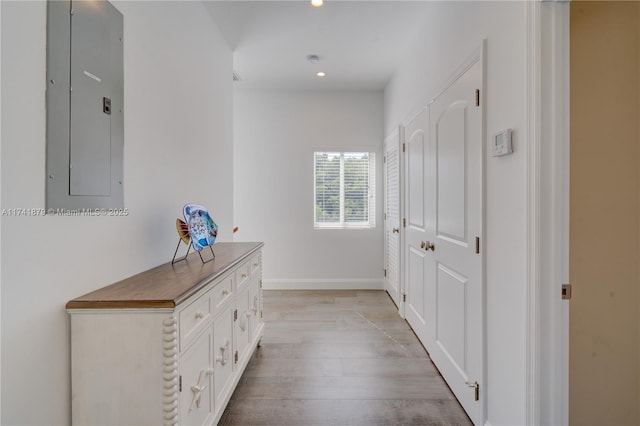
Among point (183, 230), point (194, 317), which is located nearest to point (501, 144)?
point (194, 317)

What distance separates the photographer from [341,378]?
2232 millimetres

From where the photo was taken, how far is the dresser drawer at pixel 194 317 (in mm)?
1272

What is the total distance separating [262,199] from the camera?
4453 mm

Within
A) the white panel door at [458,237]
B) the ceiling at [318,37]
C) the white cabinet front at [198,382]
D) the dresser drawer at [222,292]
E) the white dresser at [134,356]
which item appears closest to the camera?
the white dresser at [134,356]

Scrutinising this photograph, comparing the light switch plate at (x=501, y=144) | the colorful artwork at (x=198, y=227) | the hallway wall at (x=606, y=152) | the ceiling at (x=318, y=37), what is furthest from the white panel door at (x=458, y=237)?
the colorful artwork at (x=198, y=227)

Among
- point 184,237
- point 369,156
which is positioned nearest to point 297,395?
point 184,237

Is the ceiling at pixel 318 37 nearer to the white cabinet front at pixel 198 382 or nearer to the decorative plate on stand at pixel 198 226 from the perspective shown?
the decorative plate on stand at pixel 198 226

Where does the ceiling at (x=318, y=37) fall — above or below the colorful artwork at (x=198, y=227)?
above

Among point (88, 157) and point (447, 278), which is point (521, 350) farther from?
point (88, 157)

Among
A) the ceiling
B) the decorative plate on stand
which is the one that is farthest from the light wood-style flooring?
the ceiling

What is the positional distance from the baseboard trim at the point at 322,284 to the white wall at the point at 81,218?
2.17m

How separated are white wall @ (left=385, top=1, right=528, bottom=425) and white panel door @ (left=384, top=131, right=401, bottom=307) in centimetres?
179

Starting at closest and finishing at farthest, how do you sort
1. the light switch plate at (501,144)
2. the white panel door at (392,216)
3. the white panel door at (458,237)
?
the light switch plate at (501,144)
the white panel door at (458,237)
the white panel door at (392,216)

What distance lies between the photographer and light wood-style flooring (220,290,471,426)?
1854 mm
